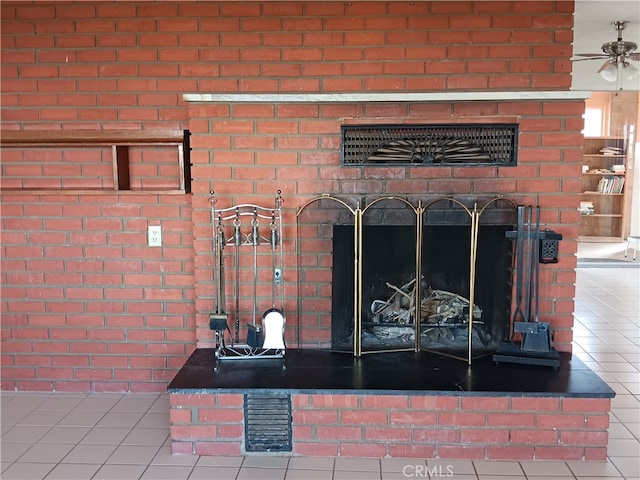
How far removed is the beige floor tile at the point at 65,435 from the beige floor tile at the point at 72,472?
8.5 inches

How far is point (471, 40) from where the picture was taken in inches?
106

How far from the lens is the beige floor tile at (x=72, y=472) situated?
2184mm

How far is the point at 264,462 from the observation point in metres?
2.29

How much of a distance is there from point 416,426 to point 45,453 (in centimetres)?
158

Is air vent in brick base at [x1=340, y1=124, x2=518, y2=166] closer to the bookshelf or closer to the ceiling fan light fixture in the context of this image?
the ceiling fan light fixture

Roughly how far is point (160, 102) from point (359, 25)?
1074 millimetres

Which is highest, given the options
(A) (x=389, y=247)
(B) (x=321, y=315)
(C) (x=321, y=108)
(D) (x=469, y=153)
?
(C) (x=321, y=108)

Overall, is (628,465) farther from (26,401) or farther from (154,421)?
(26,401)

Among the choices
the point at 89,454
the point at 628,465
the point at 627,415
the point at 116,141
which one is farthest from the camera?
the point at 116,141

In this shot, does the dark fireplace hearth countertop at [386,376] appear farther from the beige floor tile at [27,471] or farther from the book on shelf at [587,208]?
the book on shelf at [587,208]

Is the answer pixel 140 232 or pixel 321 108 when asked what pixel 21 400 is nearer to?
pixel 140 232

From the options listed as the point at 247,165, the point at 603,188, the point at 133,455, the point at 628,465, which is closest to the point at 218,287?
the point at 247,165

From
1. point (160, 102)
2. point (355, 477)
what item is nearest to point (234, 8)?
point (160, 102)

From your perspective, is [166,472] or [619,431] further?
[619,431]
